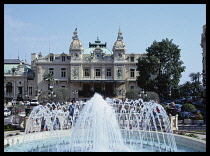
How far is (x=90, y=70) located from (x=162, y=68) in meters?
18.1

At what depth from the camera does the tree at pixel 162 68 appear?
4641 cm

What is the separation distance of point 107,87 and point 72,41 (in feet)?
41.1

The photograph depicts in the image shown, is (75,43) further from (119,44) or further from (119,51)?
(119,51)

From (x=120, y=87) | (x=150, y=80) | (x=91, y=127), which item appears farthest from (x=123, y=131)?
(x=120, y=87)

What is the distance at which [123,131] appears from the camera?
18.2m

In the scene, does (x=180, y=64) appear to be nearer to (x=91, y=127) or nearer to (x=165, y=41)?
(x=165, y=41)

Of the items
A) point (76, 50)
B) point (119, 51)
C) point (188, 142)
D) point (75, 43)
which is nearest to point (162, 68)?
point (119, 51)

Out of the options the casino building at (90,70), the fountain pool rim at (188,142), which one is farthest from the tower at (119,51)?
the fountain pool rim at (188,142)

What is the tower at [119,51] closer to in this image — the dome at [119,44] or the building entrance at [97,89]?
the dome at [119,44]

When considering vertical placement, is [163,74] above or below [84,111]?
above

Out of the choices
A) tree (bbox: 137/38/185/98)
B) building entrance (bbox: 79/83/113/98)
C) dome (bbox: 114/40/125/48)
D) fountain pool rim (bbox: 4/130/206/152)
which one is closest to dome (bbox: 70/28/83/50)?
dome (bbox: 114/40/125/48)

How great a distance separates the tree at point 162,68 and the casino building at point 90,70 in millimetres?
12092

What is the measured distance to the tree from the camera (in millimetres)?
46406

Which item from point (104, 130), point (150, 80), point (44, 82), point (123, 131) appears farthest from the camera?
point (44, 82)
